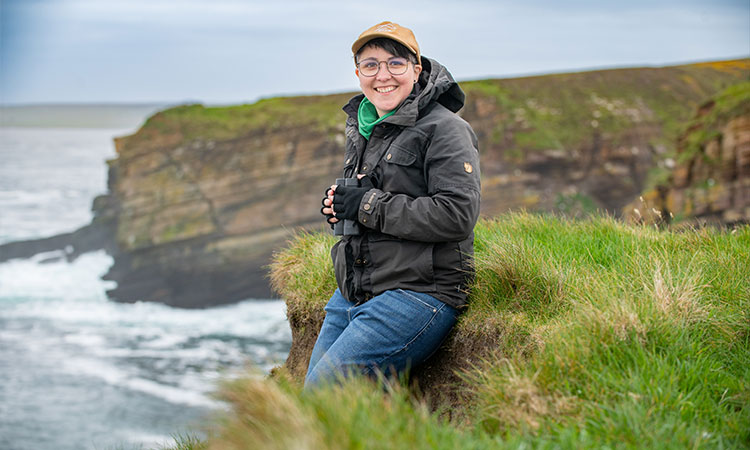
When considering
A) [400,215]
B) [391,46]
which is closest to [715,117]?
[391,46]

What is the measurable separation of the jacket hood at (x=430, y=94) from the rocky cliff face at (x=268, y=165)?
49365mm

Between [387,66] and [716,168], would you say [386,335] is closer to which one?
[387,66]

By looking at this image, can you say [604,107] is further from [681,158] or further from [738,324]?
[738,324]

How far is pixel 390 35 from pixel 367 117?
57 cm

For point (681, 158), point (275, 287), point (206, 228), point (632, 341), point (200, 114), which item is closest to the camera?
point (632, 341)

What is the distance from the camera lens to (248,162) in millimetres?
55594

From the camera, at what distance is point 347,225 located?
3527mm

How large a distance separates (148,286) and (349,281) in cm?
5635

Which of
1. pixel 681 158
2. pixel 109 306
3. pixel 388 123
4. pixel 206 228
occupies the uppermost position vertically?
pixel 388 123

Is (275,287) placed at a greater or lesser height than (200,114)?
lesser

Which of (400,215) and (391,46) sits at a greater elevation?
(391,46)

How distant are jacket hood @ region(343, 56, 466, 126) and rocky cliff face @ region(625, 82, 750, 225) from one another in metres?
22.3

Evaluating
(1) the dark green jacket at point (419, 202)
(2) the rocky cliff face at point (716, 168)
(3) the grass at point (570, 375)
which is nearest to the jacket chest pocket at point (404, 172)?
(1) the dark green jacket at point (419, 202)

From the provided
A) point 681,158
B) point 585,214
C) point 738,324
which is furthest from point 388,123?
point 681,158
